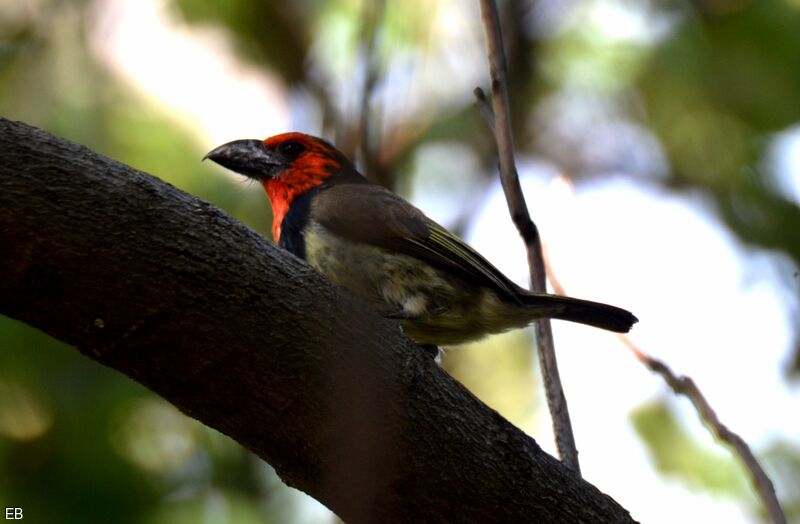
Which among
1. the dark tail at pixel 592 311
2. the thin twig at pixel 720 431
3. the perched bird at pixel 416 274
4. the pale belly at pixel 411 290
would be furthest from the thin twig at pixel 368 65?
the thin twig at pixel 720 431

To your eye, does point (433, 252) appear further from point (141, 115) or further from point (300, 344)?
point (141, 115)

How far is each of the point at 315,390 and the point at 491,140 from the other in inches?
149

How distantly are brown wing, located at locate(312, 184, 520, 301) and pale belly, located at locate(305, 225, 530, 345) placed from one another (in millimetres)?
37

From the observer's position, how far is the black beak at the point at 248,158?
454cm

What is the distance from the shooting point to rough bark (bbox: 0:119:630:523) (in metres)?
2.20

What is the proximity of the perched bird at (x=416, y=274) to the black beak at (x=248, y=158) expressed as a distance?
54cm

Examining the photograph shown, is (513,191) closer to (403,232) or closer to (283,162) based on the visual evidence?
(403,232)

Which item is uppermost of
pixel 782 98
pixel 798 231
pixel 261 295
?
pixel 782 98

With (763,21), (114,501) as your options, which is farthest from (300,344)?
(763,21)

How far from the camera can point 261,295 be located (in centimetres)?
238

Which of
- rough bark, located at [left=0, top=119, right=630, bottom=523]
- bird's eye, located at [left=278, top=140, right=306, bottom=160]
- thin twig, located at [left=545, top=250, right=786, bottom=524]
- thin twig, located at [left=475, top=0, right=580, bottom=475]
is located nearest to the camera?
rough bark, located at [left=0, top=119, right=630, bottom=523]

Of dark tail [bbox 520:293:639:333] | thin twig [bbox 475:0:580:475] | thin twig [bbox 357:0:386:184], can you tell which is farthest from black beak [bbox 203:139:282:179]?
thin twig [bbox 475:0:580:475]

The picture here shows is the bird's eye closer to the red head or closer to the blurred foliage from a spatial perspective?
the red head

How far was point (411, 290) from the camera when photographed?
3848 millimetres
